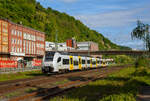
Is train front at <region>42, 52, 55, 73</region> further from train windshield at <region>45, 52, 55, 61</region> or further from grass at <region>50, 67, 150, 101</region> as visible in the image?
grass at <region>50, 67, 150, 101</region>

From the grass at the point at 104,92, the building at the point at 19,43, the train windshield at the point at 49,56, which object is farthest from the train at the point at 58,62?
the building at the point at 19,43

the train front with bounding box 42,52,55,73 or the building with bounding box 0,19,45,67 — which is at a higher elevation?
the building with bounding box 0,19,45,67

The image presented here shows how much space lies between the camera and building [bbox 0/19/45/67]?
60.3 metres

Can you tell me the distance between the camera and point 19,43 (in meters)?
68.3

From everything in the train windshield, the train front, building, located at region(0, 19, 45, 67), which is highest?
building, located at region(0, 19, 45, 67)

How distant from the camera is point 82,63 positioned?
4106cm

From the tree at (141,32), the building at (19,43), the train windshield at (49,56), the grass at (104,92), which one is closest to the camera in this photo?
the grass at (104,92)

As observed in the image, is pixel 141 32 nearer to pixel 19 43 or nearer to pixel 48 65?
pixel 48 65

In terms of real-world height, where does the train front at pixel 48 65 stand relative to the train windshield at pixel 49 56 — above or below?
A: below

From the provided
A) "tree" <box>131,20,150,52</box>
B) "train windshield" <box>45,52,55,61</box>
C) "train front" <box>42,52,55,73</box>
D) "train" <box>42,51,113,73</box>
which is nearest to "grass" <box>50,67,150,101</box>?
"tree" <box>131,20,150,52</box>

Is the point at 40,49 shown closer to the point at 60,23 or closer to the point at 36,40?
the point at 36,40

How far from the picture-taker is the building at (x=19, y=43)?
60269 millimetres

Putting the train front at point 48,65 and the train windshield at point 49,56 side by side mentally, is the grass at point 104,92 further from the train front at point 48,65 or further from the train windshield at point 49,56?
the train windshield at point 49,56

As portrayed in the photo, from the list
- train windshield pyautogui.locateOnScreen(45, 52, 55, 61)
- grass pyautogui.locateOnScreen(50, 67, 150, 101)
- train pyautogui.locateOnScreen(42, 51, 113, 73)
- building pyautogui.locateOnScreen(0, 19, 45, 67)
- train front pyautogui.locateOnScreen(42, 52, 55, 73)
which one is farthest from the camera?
building pyautogui.locateOnScreen(0, 19, 45, 67)
